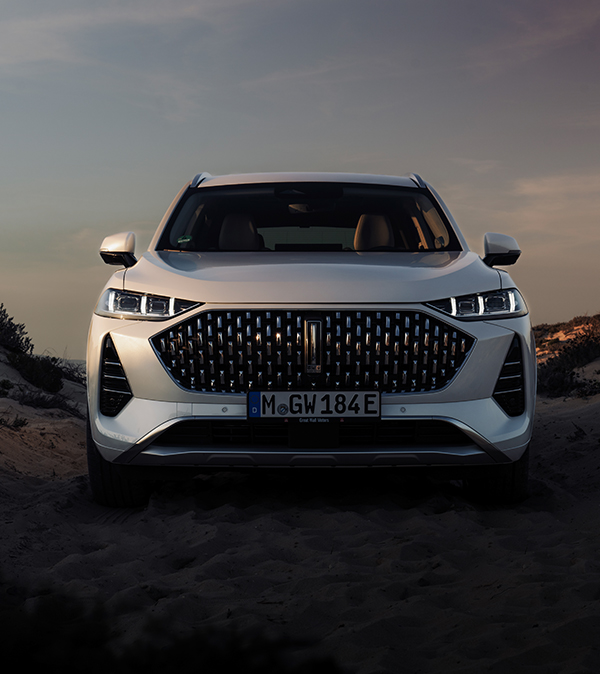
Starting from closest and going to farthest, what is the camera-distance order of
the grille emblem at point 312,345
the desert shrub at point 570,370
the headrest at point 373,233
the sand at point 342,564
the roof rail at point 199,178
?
1. the sand at point 342,564
2. the grille emblem at point 312,345
3. the headrest at point 373,233
4. the roof rail at point 199,178
5. the desert shrub at point 570,370

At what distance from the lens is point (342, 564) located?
137 inches

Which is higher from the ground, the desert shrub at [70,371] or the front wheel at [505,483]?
the front wheel at [505,483]

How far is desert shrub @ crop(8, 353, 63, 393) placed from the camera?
12.3 m

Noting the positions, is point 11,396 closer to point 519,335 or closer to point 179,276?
point 179,276

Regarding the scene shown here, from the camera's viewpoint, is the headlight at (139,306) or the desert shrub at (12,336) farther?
the desert shrub at (12,336)

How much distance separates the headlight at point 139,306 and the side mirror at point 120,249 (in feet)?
2.09

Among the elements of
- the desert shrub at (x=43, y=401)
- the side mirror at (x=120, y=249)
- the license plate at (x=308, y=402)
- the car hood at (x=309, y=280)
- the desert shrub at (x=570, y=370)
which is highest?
the side mirror at (x=120, y=249)

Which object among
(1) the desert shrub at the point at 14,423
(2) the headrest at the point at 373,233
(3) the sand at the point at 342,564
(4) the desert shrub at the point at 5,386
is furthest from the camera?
(4) the desert shrub at the point at 5,386

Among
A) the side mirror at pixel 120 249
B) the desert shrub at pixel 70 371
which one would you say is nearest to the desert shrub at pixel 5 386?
the desert shrub at pixel 70 371

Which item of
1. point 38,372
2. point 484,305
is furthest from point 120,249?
point 38,372

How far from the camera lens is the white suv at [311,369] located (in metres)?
4.02

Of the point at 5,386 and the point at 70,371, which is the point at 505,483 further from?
the point at 70,371

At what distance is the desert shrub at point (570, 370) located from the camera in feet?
38.7

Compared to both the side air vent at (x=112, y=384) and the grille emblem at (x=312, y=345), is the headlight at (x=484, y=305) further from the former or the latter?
the side air vent at (x=112, y=384)
